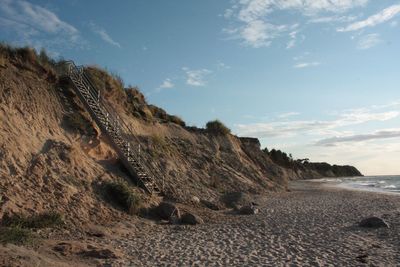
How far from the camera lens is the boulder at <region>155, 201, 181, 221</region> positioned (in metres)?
15.3

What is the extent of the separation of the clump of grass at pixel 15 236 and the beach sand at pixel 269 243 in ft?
7.64

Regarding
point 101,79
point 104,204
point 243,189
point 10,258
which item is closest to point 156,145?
point 101,79

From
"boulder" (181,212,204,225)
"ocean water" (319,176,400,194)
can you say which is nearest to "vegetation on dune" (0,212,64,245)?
"boulder" (181,212,204,225)

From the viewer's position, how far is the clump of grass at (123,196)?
49.6ft

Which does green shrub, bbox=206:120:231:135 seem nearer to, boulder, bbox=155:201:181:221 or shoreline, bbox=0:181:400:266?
shoreline, bbox=0:181:400:266

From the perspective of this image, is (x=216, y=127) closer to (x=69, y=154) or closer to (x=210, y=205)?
(x=210, y=205)

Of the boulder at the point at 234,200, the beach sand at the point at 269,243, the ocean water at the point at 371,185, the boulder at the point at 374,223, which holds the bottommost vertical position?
the beach sand at the point at 269,243

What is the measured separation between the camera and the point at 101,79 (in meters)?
22.4

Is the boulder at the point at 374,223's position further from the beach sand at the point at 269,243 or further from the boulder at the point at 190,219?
the boulder at the point at 190,219

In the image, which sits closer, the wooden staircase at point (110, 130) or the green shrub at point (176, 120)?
the wooden staircase at point (110, 130)

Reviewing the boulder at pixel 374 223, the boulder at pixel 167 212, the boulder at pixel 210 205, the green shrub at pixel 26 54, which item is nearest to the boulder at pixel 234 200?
the boulder at pixel 210 205

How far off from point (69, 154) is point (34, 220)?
170 inches

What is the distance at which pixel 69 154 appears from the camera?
1532cm

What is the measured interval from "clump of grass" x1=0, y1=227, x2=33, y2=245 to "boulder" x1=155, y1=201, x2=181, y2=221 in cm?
630
